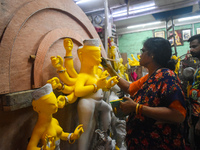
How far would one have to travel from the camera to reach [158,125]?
121cm

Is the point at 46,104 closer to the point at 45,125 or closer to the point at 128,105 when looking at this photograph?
the point at 45,125

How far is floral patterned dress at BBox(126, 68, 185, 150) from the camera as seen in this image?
1.13 metres

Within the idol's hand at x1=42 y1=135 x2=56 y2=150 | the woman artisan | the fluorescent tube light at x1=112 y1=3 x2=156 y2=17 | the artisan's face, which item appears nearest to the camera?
the idol's hand at x1=42 y1=135 x2=56 y2=150

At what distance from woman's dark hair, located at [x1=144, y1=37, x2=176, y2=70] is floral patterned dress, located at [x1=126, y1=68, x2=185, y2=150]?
14 centimetres

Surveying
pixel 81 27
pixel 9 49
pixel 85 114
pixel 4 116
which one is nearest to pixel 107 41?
pixel 81 27

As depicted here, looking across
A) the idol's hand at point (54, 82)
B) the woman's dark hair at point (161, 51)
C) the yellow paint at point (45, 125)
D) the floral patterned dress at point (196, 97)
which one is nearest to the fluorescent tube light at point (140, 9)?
the floral patterned dress at point (196, 97)

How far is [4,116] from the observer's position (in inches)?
44.1

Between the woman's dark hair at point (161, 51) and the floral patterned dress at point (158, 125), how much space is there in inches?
5.6

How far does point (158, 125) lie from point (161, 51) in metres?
0.67

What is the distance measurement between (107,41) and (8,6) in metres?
2.41

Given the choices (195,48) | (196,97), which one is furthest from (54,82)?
(195,48)

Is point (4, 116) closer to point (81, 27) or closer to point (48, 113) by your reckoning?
point (48, 113)

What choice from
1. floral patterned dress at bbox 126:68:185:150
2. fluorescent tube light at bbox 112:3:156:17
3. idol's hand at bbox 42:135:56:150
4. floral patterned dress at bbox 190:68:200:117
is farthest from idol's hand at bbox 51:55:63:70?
fluorescent tube light at bbox 112:3:156:17

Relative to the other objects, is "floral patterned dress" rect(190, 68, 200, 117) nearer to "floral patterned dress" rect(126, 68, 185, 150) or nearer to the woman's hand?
"floral patterned dress" rect(126, 68, 185, 150)
